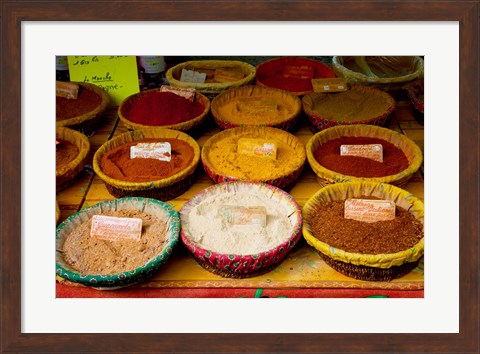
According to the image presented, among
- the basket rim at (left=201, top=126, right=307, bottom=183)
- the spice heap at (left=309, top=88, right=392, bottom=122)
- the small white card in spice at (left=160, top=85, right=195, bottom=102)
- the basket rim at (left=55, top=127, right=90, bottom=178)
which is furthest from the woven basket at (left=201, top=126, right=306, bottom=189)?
the basket rim at (left=55, top=127, right=90, bottom=178)

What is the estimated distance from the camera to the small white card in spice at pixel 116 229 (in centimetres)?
176

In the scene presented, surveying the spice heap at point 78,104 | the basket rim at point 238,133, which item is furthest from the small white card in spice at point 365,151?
the spice heap at point 78,104

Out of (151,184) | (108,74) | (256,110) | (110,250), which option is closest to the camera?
(110,250)

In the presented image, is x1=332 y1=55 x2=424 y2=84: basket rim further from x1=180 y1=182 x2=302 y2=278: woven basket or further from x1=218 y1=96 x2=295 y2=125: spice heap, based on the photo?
x1=180 y1=182 x2=302 y2=278: woven basket

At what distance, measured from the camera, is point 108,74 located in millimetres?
2570

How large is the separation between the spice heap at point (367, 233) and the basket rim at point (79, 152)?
89cm

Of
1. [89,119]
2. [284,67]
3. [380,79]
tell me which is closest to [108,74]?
[89,119]

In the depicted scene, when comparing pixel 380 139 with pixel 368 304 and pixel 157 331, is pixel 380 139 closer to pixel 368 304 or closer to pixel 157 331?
pixel 368 304

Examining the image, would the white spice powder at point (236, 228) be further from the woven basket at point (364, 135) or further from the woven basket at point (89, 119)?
the woven basket at point (89, 119)

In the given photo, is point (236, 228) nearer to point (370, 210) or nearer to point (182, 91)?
point (370, 210)

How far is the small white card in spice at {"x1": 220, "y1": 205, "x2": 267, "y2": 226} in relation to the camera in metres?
1.78

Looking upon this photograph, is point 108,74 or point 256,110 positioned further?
point 108,74

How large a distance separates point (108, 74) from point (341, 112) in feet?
3.51
